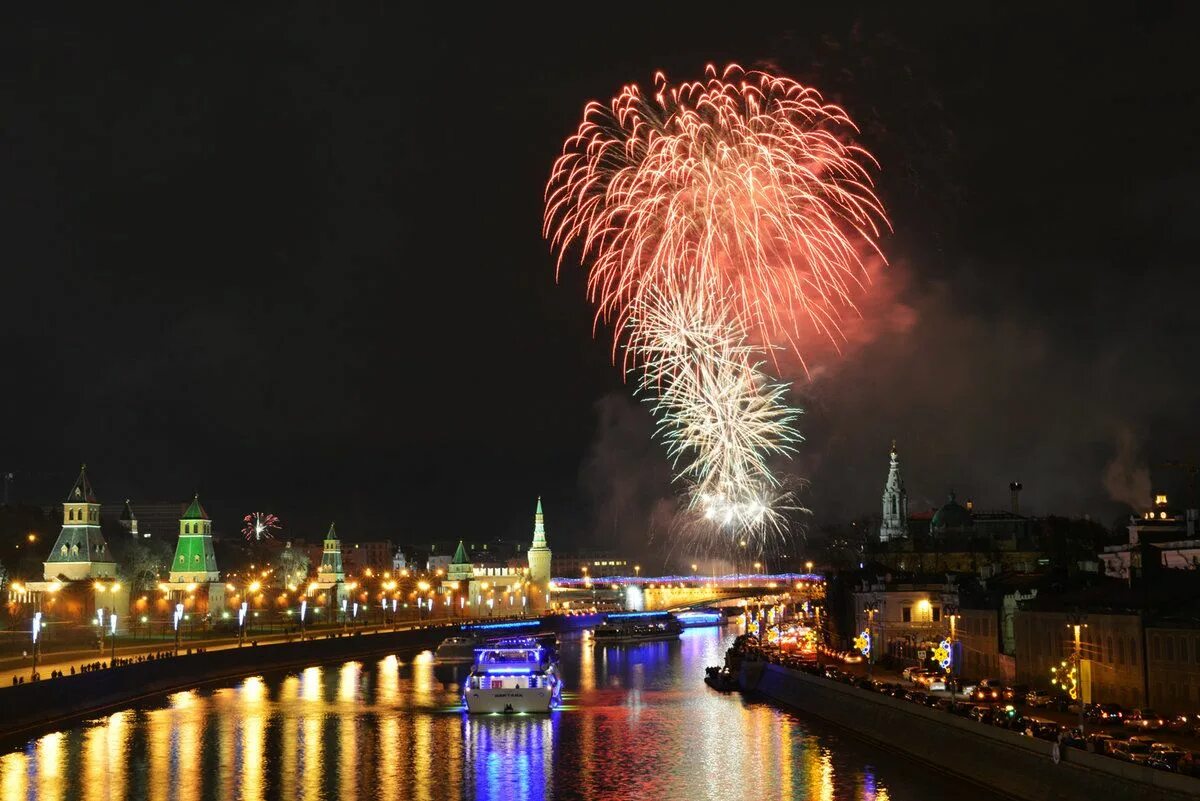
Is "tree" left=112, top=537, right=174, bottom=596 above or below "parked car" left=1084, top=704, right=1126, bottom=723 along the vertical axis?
above

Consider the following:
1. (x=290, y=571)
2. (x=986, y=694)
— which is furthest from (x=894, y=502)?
(x=986, y=694)

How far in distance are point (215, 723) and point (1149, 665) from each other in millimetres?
38592

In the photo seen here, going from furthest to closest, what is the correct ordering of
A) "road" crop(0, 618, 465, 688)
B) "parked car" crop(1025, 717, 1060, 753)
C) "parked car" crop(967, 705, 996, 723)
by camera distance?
"road" crop(0, 618, 465, 688) < "parked car" crop(967, 705, 996, 723) < "parked car" crop(1025, 717, 1060, 753)

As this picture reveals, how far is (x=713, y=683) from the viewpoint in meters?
84.2

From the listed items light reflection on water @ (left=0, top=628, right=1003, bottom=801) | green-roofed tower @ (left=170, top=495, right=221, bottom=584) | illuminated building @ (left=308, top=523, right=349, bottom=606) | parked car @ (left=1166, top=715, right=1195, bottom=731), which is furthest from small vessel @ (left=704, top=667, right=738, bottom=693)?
illuminated building @ (left=308, top=523, right=349, bottom=606)

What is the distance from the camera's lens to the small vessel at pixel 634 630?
148 m

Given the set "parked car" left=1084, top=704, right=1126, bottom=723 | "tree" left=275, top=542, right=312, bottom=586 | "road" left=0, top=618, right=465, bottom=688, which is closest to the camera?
"parked car" left=1084, top=704, right=1126, bottom=723

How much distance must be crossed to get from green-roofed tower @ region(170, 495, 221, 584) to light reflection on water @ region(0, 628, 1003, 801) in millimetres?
63782

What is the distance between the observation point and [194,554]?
142m

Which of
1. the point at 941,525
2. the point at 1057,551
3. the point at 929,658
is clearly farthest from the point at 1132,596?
the point at 941,525

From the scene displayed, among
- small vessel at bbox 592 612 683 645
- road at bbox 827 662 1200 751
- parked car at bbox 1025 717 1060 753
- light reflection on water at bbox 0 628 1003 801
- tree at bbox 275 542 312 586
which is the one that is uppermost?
tree at bbox 275 542 312 586

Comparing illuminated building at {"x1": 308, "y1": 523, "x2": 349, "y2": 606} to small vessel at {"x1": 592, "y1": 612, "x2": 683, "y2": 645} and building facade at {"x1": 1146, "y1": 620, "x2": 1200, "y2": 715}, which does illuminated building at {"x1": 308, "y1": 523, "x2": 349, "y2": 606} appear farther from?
building facade at {"x1": 1146, "y1": 620, "x2": 1200, "y2": 715}

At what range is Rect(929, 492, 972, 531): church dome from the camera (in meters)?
146

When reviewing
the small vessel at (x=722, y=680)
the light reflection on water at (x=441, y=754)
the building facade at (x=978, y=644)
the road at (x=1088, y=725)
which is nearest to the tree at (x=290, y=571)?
the small vessel at (x=722, y=680)
